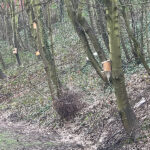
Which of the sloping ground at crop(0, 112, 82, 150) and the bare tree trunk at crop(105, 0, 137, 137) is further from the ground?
the bare tree trunk at crop(105, 0, 137, 137)

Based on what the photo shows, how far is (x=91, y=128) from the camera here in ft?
23.7

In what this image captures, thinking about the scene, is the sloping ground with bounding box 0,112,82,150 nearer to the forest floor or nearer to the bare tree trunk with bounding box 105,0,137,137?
the forest floor

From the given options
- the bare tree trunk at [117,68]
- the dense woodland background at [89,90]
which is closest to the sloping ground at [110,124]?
the dense woodland background at [89,90]

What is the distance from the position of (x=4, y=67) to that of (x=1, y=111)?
8.33 m

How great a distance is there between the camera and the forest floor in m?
5.78

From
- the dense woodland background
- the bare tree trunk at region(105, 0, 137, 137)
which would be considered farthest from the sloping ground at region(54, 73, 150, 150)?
the bare tree trunk at region(105, 0, 137, 137)

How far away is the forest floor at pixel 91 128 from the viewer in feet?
19.0

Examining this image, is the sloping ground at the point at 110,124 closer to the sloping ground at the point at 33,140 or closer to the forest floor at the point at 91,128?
the forest floor at the point at 91,128

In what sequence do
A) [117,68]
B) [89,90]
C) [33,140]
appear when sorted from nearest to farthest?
[117,68]
[33,140]
[89,90]

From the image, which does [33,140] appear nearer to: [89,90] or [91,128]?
[91,128]

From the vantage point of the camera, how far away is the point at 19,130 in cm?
855

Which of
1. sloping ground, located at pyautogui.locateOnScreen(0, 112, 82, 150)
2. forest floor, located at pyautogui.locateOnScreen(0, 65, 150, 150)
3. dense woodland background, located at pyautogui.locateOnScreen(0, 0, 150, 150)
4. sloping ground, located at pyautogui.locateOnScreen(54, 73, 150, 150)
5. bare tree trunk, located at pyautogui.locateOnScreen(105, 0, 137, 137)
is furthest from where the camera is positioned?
sloping ground, located at pyautogui.locateOnScreen(0, 112, 82, 150)

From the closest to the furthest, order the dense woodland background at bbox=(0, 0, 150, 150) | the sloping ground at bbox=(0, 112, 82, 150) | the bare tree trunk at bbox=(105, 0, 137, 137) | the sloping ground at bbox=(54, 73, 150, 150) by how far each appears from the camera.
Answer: the bare tree trunk at bbox=(105, 0, 137, 137) → the dense woodland background at bbox=(0, 0, 150, 150) → the sloping ground at bbox=(54, 73, 150, 150) → the sloping ground at bbox=(0, 112, 82, 150)

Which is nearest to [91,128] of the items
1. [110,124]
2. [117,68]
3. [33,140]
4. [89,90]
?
[110,124]
